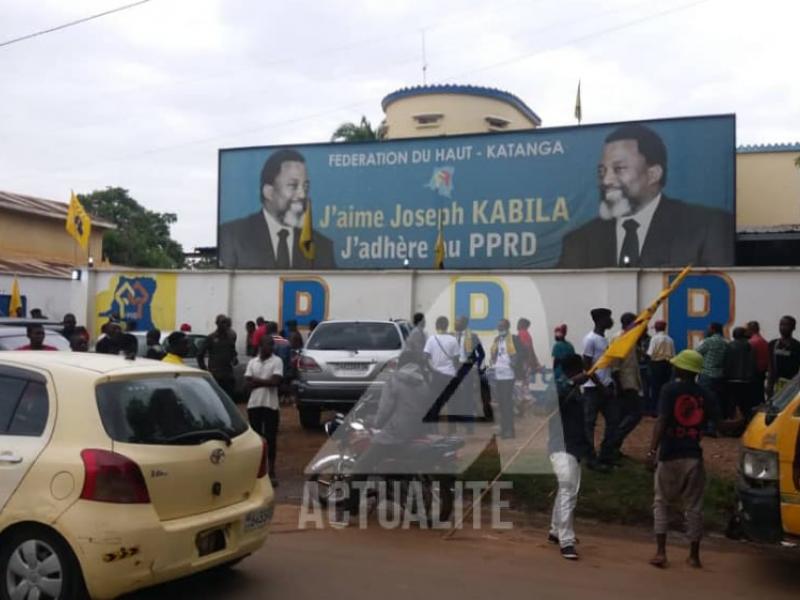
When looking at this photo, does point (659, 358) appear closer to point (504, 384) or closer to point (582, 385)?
point (504, 384)

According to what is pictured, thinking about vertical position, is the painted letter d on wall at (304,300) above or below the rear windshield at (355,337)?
above

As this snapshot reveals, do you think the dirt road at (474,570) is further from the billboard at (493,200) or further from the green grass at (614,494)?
the billboard at (493,200)

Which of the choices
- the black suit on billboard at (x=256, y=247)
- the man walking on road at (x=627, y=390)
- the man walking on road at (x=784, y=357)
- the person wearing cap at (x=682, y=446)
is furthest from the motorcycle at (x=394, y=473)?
the black suit on billboard at (x=256, y=247)

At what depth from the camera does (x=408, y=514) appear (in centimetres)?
870

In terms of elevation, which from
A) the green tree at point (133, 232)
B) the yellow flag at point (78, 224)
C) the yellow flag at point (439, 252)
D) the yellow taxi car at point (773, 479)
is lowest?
the yellow taxi car at point (773, 479)

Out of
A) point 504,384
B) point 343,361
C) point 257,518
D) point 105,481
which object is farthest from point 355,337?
point 105,481

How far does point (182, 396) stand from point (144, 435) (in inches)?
22.9

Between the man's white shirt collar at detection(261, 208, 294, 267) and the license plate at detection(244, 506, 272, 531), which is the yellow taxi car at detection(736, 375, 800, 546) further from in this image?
the man's white shirt collar at detection(261, 208, 294, 267)

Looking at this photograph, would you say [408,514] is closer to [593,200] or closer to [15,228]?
[593,200]

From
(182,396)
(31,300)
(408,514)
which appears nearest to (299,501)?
(408,514)

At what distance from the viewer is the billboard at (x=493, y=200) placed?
2270 cm

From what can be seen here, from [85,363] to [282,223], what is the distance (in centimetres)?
2121

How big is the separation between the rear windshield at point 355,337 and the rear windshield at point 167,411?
711 cm

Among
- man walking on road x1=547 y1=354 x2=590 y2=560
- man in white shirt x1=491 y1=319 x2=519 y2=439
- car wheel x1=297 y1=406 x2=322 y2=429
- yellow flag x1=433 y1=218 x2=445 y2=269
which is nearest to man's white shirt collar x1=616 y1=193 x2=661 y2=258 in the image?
yellow flag x1=433 y1=218 x2=445 y2=269
